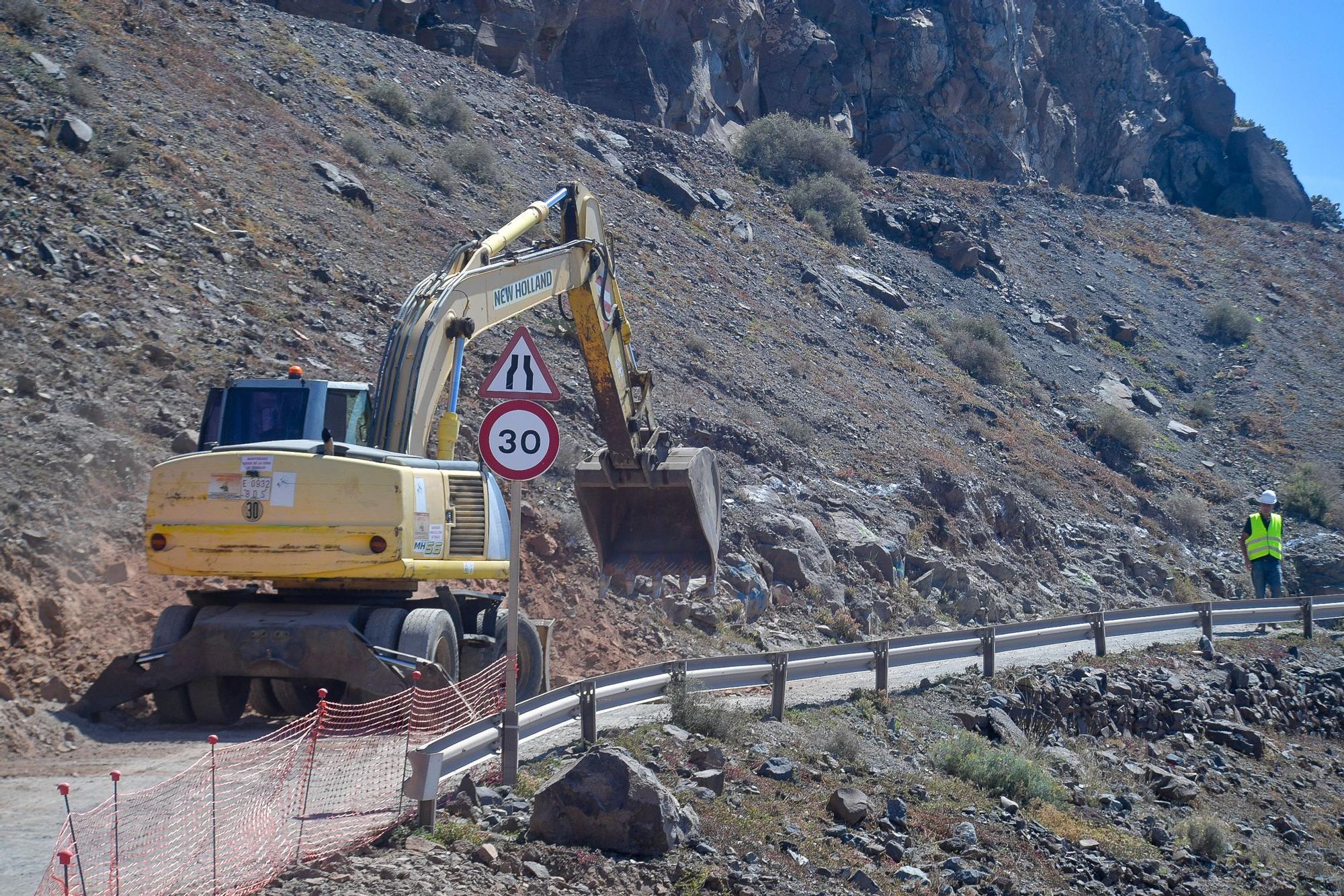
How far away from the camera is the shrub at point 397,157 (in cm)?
2827

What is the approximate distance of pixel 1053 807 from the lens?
34.3 ft

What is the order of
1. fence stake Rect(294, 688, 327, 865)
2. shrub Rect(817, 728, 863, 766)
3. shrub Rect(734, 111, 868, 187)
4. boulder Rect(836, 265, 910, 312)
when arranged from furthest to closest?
shrub Rect(734, 111, 868, 187) → boulder Rect(836, 265, 910, 312) → shrub Rect(817, 728, 863, 766) → fence stake Rect(294, 688, 327, 865)

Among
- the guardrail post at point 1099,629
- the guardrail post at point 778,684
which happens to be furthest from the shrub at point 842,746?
the guardrail post at point 1099,629

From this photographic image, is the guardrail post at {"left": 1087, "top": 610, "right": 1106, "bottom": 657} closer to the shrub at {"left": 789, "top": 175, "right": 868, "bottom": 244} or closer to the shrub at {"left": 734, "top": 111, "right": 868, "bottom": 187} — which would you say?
the shrub at {"left": 789, "top": 175, "right": 868, "bottom": 244}

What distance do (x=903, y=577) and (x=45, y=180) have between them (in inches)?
621

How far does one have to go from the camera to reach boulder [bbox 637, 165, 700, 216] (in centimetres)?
3575

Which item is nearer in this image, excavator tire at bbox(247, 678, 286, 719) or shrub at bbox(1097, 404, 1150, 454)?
excavator tire at bbox(247, 678, 286, 719)

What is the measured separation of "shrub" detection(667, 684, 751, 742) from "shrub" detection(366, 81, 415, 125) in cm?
2429

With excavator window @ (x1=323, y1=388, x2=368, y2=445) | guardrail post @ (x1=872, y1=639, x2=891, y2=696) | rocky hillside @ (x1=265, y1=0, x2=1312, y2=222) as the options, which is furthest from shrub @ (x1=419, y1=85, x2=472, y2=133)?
guardrail post @ (x1=872, y1=639, x2=891, y2=696)

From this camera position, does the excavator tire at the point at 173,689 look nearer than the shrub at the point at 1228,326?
Yes

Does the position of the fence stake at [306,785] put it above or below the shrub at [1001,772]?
above

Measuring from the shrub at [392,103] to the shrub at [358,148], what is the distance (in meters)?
3.36

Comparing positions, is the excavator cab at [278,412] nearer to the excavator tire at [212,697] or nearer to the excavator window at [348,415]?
the excavator window at [348,415]

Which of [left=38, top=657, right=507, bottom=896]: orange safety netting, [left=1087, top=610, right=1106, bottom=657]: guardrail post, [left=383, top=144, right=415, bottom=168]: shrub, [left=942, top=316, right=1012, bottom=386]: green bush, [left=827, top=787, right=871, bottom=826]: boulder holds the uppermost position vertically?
[left=383, top=144, right=415, bottom=168]: shrub
